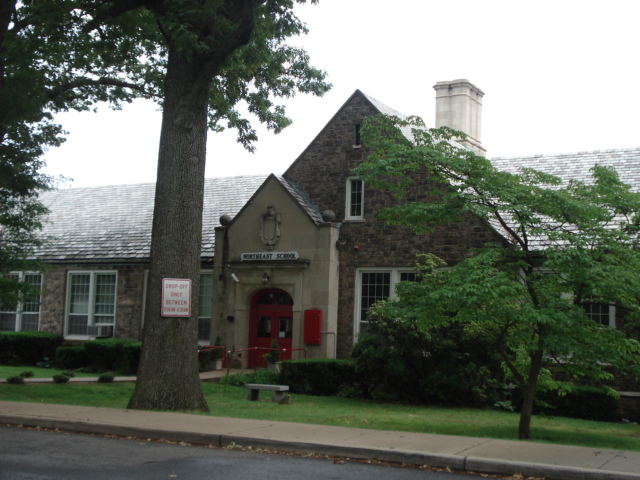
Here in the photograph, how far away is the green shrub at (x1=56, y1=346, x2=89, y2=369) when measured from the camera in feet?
80.9

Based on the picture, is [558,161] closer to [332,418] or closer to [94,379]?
[332,418]

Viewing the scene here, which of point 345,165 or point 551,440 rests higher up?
point 345,165

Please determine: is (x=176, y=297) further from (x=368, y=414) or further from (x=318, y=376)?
(x=318, y=376)

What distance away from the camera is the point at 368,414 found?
14.9 metres

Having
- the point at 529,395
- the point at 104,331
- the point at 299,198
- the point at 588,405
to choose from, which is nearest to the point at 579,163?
the point at 588,405

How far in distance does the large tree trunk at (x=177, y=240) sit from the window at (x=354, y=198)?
27.3 feet

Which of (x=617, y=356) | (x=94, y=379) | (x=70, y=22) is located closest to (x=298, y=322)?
(x=94, y=379)

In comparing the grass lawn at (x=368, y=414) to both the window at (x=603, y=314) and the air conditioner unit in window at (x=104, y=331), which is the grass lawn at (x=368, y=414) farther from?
the air conditioner unit in window at (x=104, y=331)

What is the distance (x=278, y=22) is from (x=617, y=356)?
941 centimetres

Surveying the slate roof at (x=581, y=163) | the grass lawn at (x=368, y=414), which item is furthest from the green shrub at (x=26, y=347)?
the slate roof at (x=581, y=163)

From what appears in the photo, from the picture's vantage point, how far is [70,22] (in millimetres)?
17203

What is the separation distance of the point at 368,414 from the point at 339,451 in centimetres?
560

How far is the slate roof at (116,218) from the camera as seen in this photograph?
2661 centimetres

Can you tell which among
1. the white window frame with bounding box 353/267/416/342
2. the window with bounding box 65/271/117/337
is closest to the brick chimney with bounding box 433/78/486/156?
the white window frame with bounding box 353/267/416/342
